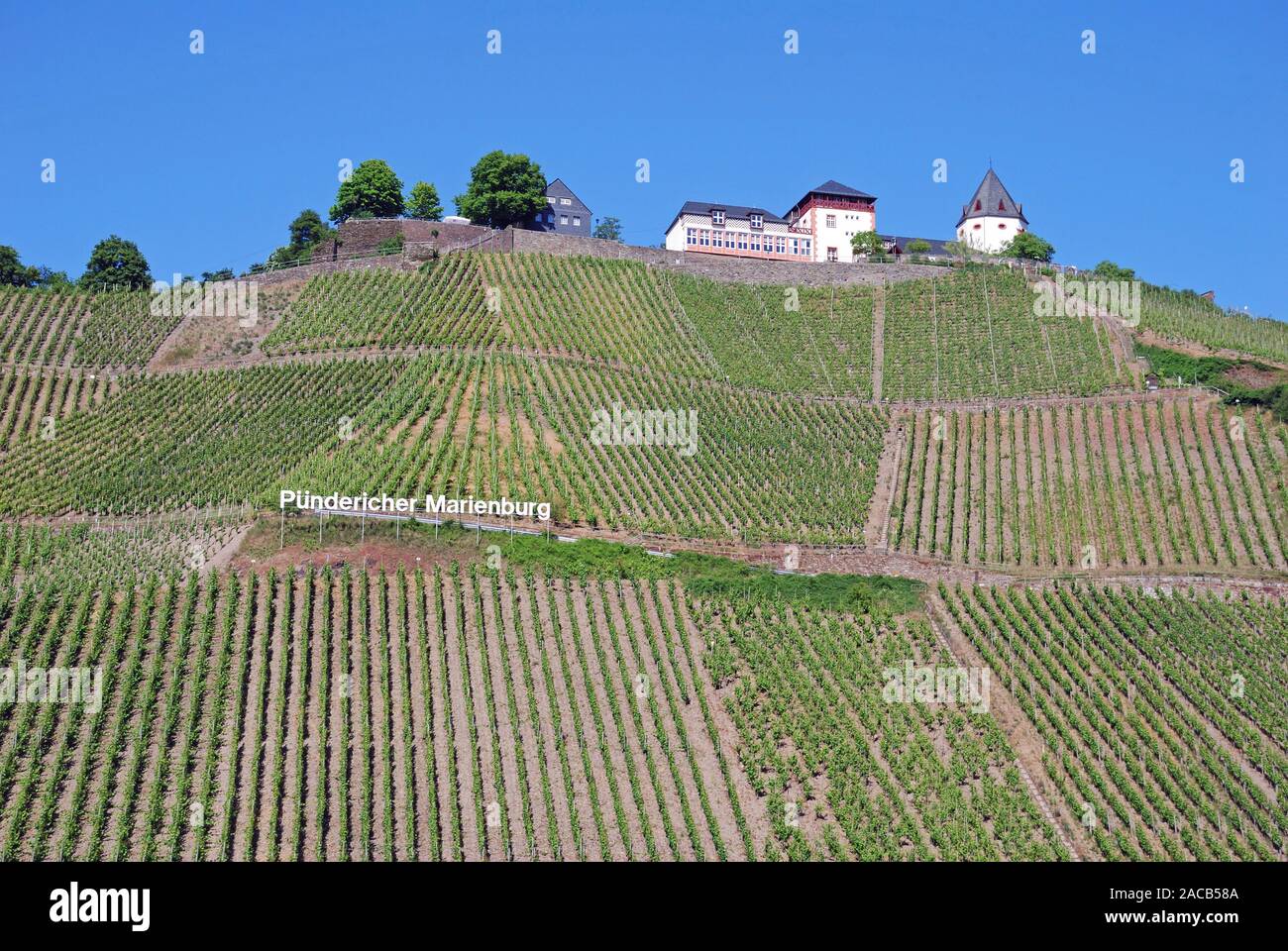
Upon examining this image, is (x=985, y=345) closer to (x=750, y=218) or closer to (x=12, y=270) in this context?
(x=750, y=218)

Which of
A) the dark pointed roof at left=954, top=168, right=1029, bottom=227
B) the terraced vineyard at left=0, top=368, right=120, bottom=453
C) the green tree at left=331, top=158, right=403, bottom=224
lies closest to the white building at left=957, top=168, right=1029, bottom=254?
the dark pointed roof at left=954, top=168, right=1029, bottom=227

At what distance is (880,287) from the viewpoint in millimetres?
81750

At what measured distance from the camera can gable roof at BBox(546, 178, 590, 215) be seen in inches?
3920

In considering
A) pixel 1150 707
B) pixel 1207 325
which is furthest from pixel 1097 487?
pixel 1207 325

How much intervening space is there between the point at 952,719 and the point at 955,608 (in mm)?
7098

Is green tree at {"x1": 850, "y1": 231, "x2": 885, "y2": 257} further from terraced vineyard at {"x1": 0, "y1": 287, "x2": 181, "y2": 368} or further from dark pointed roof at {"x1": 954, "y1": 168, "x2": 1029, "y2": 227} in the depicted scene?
terraced vineyard at {"x1": 0, "y1": 287, "x2": 181, "y2": 368}

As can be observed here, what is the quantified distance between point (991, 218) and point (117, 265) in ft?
213

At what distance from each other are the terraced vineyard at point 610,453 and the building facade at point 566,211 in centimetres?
3464

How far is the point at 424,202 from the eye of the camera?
9294cm

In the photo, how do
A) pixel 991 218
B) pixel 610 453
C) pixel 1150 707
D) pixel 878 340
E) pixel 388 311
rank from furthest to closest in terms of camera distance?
pixel 991 218 < pixel 878 340 < pixel 388 311 < pixel 610 453 < pixel 1150 707

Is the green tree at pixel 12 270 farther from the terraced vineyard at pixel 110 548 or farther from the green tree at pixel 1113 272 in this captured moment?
the green tree at pixel 1113 272

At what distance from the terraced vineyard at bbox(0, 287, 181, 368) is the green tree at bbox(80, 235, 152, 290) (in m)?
4.45

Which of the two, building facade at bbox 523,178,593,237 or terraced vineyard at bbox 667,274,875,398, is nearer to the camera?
terraced vineyard at bbox 667,274,875,398

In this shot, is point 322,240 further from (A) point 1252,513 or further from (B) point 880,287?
(A) point 1252,513
